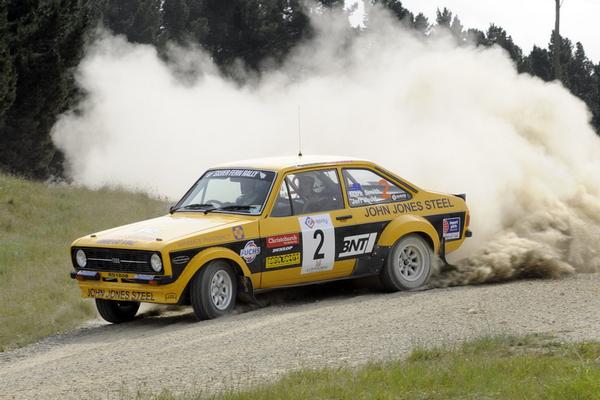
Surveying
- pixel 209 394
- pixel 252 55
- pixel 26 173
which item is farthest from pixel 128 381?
pixel 252 55

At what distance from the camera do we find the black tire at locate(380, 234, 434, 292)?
12.7 m

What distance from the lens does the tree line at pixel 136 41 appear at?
28.0m

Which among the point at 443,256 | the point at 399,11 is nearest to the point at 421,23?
the point at 399,11

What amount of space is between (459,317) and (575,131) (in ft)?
24.5

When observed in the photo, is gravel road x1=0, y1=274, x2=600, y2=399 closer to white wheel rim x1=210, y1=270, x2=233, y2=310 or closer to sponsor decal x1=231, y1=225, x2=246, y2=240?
white wheel rim x1=210, y1=270, x2=233, y2=310

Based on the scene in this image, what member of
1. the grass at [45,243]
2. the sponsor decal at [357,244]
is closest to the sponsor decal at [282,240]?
the sponsor decal at [357,244]

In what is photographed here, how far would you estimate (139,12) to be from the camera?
4634cm

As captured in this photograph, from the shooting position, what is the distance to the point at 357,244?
1245cm

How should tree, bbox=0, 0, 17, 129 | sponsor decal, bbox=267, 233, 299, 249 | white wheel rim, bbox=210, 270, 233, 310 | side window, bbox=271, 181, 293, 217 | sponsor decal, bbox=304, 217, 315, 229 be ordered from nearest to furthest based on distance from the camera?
white wheel rim, bbox=210, 270, 233, 310, sponsor decal, bbox=267, 233, 299, 249, side window, bbox=271, 181, 293, 217, sponsor decal, bbox=304, 217, 315, 229, tree, bbox=0, 0, 17, 129

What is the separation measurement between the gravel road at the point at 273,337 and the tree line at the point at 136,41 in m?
16.0

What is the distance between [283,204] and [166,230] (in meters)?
1.34

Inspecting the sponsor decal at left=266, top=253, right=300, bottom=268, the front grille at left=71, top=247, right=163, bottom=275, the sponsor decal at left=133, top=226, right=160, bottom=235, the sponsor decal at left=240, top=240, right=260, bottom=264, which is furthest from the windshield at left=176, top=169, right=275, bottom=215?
the front grille at left=71, top=247, right=163, bottom=275

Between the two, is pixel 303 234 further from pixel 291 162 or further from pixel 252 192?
pixel 291 162

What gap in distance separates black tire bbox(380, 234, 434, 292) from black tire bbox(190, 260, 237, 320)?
2.00 metres
